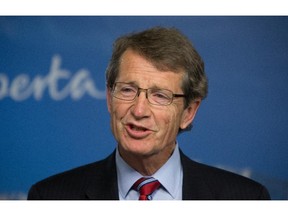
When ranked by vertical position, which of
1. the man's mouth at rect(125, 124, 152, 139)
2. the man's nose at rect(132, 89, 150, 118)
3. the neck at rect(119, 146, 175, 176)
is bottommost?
the neck at rect(119, 146, 175, 176)

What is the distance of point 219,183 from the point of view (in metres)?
2.09

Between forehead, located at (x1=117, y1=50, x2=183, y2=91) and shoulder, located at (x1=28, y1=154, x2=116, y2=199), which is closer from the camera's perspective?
forehead, located at (x1=117, y1=50, x2=183, y2=91)

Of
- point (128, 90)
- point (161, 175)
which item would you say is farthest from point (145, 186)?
point (128, 90)

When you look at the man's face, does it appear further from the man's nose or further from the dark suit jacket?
the dark suit jacket

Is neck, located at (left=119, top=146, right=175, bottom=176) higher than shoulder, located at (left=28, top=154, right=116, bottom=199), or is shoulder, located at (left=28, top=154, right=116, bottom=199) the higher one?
neck, located at (left=119, top=146, right=175, bottom=176)

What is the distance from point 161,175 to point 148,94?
36cm

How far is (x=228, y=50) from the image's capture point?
2566mm

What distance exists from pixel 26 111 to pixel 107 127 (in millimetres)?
455

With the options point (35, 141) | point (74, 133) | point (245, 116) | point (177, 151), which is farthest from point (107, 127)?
point (245, 116)

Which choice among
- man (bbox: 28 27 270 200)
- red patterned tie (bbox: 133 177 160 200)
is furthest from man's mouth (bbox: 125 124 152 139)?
red patterned tie (bbox: 133 177 160 200)

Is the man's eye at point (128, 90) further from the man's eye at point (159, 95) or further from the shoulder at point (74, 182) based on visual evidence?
the shoulder at point (74, 182)

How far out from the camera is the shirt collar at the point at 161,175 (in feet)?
6.58

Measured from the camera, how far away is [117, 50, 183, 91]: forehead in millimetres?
1919

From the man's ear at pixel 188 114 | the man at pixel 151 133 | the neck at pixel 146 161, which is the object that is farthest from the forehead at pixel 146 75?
the neck at pixel 146 161
